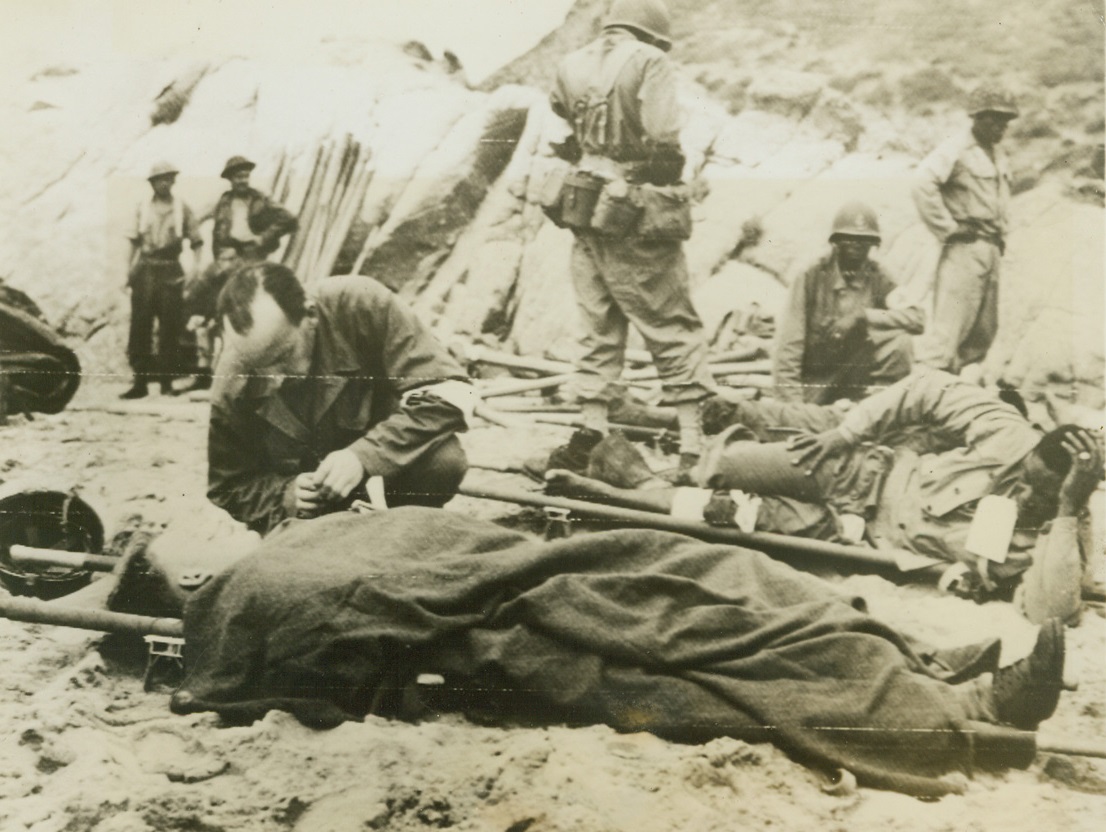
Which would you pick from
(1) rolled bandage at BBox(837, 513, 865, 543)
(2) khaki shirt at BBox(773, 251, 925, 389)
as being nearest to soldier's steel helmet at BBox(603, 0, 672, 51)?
(2) khaki shirt at BBox(773, 251, 925, 389)

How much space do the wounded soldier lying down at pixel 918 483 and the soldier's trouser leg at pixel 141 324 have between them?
1.46m

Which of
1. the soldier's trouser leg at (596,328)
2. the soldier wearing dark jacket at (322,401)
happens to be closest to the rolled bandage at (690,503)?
the soldier's trouser leg at (596,328)

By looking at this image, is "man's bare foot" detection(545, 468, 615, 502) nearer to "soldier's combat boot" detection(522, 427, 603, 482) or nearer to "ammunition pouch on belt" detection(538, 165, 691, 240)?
"soldier's combat boot" detection(522, 427, 603, 482)

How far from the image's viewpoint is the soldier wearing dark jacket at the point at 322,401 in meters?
3.72

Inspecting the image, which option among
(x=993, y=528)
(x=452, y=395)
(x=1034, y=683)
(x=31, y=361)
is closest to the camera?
(x=1034, y=683)

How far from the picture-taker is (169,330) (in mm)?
3797

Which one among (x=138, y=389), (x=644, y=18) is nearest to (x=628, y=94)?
(x=644, y=18)

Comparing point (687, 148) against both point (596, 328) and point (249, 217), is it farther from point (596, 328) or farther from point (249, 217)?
point (249, 217)

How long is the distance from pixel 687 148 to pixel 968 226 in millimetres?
1022

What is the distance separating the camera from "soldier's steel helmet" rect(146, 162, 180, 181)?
382 cm

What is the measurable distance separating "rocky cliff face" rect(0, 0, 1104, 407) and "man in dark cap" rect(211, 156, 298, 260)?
0.06 meters

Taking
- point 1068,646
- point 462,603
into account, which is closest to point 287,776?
point 462,603

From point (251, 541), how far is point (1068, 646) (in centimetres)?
275

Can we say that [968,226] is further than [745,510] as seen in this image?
Yes
